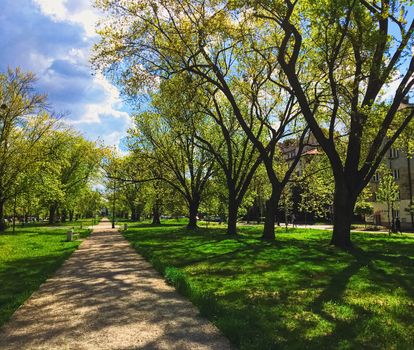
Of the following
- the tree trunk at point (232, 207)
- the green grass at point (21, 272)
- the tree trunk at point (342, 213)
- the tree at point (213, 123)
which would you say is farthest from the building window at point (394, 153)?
the green grass at point (21, 272)

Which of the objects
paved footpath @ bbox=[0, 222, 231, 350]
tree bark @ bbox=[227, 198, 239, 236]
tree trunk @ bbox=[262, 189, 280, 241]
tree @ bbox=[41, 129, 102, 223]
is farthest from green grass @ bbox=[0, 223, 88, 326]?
tree @ bbox=[41, 129, 102, 223]

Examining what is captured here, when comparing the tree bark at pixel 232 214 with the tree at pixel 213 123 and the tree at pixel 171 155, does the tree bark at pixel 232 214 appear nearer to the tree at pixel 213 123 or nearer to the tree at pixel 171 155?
the tree at pixel 213 123

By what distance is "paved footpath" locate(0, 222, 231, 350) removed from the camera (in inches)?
213

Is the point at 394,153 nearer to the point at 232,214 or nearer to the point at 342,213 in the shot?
the point at 232,214

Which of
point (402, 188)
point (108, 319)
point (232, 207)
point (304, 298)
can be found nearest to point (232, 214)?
point (232, 207)

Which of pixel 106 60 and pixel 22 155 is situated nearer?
pixel 106 60

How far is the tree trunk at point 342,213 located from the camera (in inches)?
679

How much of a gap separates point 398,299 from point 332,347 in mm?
3553

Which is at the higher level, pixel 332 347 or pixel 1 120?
pixel 1 120

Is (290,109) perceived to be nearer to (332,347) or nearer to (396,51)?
(396,51)

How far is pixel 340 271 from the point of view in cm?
1130

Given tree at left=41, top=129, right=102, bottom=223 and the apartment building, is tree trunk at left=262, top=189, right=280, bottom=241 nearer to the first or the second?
the apartment building

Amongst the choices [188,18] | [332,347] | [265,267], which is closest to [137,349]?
[332,347]

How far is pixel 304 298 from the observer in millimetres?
7898
